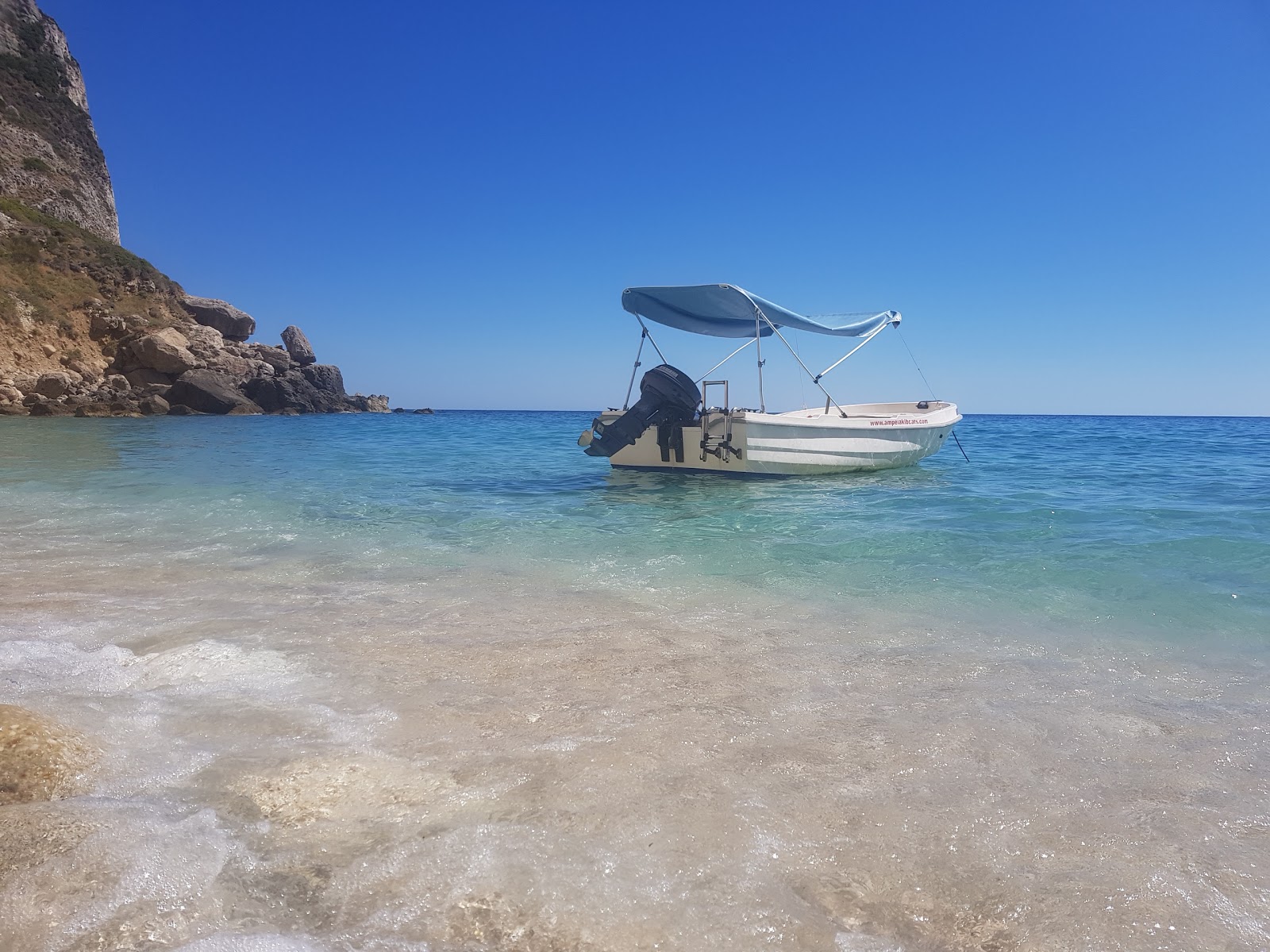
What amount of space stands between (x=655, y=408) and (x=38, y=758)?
11797 millimetres

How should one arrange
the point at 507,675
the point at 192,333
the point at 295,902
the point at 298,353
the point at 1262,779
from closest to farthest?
the point at 295,902 < the point at 1262,779 < the point at 507,675 < the point at 192,333 < the point at 298,353

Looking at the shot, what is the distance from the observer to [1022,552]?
747 cm

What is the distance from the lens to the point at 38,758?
8.32ft

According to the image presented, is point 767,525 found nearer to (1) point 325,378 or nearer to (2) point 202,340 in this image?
(2) point 202,340

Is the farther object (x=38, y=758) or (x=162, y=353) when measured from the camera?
(x=162, y=353)

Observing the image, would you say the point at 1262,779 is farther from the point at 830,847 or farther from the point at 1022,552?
the point at 1022,552

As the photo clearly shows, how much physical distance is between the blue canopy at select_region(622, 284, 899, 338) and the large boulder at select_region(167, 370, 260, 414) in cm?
3751

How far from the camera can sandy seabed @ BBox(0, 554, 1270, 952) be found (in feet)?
6.33

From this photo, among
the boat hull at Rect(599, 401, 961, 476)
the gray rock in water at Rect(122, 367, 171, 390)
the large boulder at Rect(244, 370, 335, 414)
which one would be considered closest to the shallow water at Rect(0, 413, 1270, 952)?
the boat hull at Rect(599, 401, 961, 476)

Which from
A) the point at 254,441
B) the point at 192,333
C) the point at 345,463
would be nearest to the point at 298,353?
the point at 192,333

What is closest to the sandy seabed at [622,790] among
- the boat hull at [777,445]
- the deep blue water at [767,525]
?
the deep blue water at [767,525]

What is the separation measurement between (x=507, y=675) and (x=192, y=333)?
5302 centimetres

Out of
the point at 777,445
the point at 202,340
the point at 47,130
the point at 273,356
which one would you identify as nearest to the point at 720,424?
the point at 777,445

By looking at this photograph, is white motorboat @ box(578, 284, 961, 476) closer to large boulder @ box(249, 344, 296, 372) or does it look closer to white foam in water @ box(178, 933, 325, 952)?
white foam in water @ box(178, 933, 325, 952)
